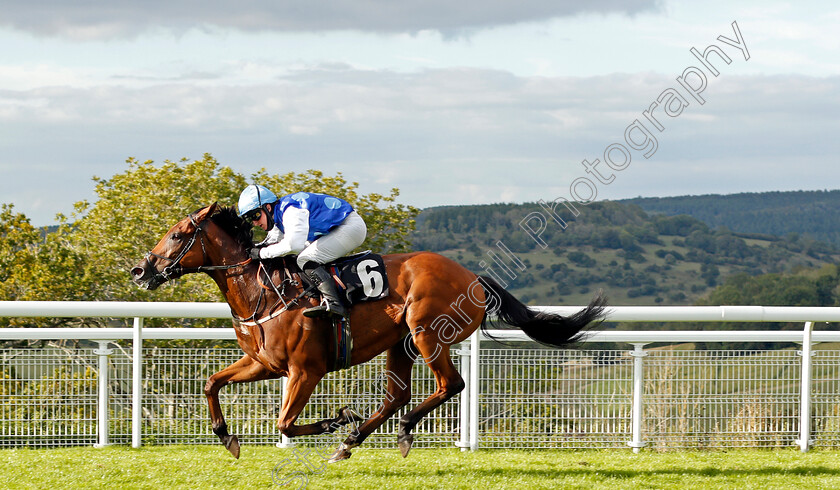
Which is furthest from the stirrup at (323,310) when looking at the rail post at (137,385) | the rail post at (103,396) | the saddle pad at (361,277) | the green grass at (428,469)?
the rail post at (103,396)

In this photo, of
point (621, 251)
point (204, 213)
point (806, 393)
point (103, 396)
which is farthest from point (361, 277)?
point (621, 251)

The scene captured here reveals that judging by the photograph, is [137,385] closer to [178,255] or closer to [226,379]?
[226,379]

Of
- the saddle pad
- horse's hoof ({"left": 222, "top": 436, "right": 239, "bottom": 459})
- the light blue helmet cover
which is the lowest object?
horse's hoof ({"left": 222, "top": 436, "right": 239, "bottom": 459})

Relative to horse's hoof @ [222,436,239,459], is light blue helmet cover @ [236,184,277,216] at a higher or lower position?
higher

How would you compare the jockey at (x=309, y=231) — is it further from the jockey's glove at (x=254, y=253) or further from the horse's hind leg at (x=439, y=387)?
the horse's hind leg at (x=439, y=387)

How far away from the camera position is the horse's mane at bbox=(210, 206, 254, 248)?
495cm

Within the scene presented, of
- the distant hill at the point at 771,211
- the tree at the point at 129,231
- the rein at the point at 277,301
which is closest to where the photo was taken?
the rein at the point at 277,301

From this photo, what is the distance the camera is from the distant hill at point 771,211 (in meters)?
83.0

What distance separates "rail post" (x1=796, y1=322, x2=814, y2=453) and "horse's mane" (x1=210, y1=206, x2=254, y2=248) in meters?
3.83

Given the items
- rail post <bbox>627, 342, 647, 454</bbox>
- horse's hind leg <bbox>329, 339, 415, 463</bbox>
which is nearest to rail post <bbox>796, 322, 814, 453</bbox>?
rail post <bbox>627, 342, 647, 454</bbox>

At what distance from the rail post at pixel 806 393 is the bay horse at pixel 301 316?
2.43 m

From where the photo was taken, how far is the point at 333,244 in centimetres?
479

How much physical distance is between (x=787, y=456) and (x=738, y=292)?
46063 millimetres

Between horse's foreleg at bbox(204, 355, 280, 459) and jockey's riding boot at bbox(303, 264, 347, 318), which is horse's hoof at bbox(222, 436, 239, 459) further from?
jockey's riding boot at bbox(303, 264, 347, 318)
